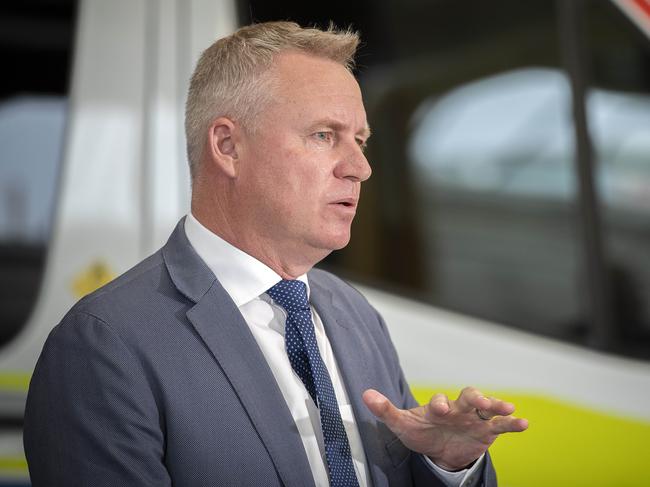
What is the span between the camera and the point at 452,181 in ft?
7.88

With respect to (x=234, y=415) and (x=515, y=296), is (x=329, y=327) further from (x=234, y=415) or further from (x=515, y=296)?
(x=515, y=296)

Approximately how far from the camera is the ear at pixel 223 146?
145 cm

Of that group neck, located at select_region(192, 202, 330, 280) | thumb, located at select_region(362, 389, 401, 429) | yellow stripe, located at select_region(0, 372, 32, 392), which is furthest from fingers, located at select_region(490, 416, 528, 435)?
yellow stripe, located at select_region(0, 372, 32, 392)

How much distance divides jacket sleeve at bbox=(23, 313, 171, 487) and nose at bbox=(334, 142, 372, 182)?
0.46 metres

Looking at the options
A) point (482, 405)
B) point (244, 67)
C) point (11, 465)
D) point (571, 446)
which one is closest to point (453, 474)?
point (482, 405)

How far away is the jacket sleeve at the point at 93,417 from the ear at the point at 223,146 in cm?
35

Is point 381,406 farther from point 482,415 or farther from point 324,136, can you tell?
point 324,136

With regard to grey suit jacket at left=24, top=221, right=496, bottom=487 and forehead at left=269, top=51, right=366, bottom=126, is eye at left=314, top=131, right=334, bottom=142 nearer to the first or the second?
forehead at left=269, top=51, right=366, bottom=126

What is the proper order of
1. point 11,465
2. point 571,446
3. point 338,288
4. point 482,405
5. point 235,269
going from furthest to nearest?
point 571,446 → point 11,465 → point 338,288 → point 235,269 → point 482,405

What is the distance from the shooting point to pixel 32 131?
230 centimetres

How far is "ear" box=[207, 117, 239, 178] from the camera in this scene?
145 cm

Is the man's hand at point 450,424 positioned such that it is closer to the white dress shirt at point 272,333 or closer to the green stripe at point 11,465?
the white dress shirt at point 272,333

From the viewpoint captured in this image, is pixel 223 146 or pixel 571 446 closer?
pixel 223 146

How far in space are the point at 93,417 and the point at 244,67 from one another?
2.03ft
